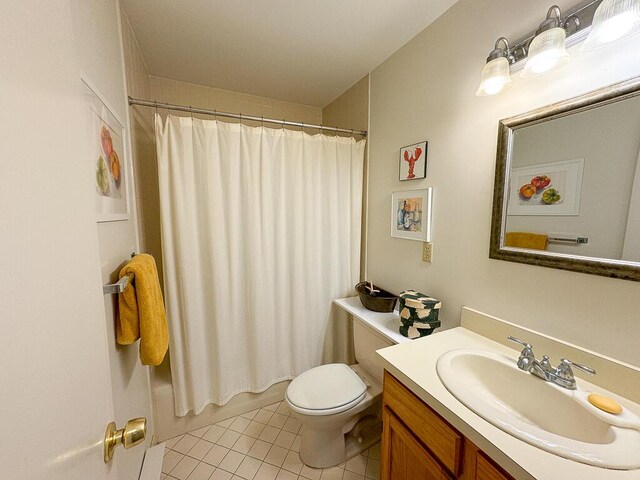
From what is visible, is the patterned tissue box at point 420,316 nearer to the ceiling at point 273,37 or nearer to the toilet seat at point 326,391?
the toilet seat at point 326,391

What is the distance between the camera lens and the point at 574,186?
0.87 m

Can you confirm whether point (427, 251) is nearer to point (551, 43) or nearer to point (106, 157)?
point (551, 43)

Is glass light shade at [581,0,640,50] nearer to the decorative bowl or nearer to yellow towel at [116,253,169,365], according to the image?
the decorative bowl

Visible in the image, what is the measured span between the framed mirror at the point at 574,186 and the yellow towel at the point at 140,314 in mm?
1425

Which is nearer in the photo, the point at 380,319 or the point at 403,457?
the point at 403,457

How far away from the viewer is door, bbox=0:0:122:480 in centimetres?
28

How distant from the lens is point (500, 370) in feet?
3.07

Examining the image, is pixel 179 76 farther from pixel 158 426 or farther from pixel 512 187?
pixel 158 426

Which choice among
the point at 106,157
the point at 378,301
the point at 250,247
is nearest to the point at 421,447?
the point at 378,301

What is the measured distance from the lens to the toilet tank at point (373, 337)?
134cm

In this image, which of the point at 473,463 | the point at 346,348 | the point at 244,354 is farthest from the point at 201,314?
the point at 473,463

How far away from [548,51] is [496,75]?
0.16m

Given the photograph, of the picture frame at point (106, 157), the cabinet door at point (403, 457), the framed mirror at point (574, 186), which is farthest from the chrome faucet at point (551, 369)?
the picture frame at point (106, 157)

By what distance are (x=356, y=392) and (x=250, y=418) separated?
0.89 meters
